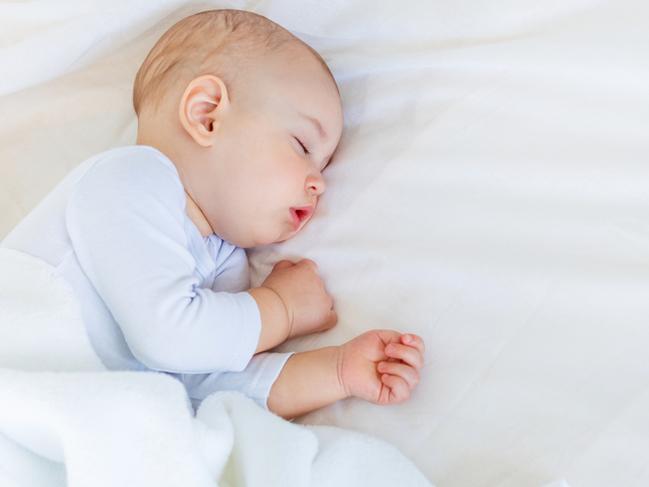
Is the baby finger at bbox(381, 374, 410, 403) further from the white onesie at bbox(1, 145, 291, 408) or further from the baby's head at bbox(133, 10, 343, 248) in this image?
the baby's head at bbox(133, 10, 343, 248)

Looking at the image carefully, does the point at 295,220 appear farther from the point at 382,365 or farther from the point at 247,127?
the point at 382,365

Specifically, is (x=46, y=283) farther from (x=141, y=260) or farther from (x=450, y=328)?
(x=450, y=328)

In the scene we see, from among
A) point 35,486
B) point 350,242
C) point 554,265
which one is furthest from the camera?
point 350,242

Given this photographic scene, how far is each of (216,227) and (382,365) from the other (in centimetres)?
30

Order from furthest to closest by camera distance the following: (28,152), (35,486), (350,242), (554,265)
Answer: (28,152)
(350,242)
(554,265)
(35,486)

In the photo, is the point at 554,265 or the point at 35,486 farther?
the point at 554,265

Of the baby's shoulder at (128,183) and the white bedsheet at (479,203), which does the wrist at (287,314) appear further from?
the baby's shoulder at (128,183)

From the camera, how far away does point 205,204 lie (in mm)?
1176

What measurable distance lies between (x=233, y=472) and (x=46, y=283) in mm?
304

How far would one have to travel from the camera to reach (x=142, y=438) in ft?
2.72

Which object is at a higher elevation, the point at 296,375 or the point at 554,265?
the point at 554,265

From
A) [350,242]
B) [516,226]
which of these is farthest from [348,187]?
[516,226]

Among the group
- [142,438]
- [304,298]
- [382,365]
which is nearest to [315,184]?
[304,298]

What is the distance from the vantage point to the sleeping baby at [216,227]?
103 cm
